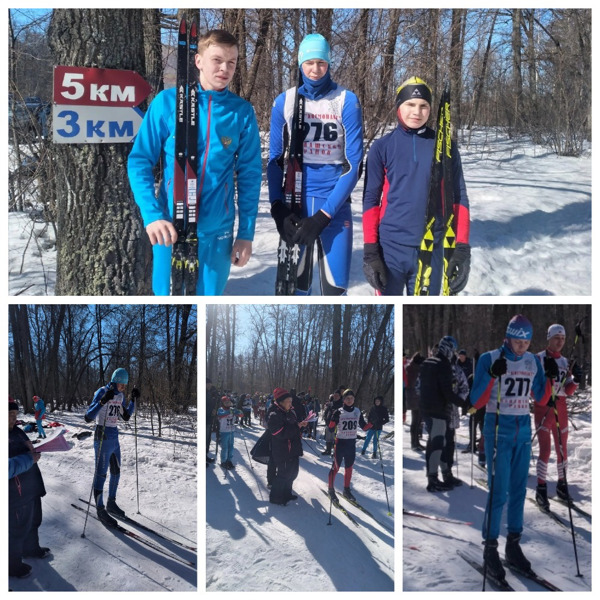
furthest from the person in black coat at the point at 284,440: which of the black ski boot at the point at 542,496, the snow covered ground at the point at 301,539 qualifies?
the black ski boot at the point at 542,496

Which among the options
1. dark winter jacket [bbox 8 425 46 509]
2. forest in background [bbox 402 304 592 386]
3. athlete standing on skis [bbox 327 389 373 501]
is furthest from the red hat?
dark winter jacket [bbox 8 425 46 509]

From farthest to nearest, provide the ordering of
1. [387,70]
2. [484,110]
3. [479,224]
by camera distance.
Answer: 1. [484,110]
2. [479,224]
3. [387,70]

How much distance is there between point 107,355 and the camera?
12.8 ft

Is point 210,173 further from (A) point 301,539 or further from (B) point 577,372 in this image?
(B) point 577,372

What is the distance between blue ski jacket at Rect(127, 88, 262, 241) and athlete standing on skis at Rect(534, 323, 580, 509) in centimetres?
195

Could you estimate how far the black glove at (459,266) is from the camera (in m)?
3.93

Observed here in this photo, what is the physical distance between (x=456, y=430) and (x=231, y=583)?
1507 millimetres

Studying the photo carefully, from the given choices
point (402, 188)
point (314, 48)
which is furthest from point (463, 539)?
point (314, 48)

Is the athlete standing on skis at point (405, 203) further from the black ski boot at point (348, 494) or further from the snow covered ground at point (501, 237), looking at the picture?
the black ski boot at point (348, 494)

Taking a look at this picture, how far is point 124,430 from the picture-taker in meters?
3.91

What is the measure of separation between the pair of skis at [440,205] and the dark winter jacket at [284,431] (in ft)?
3.36
